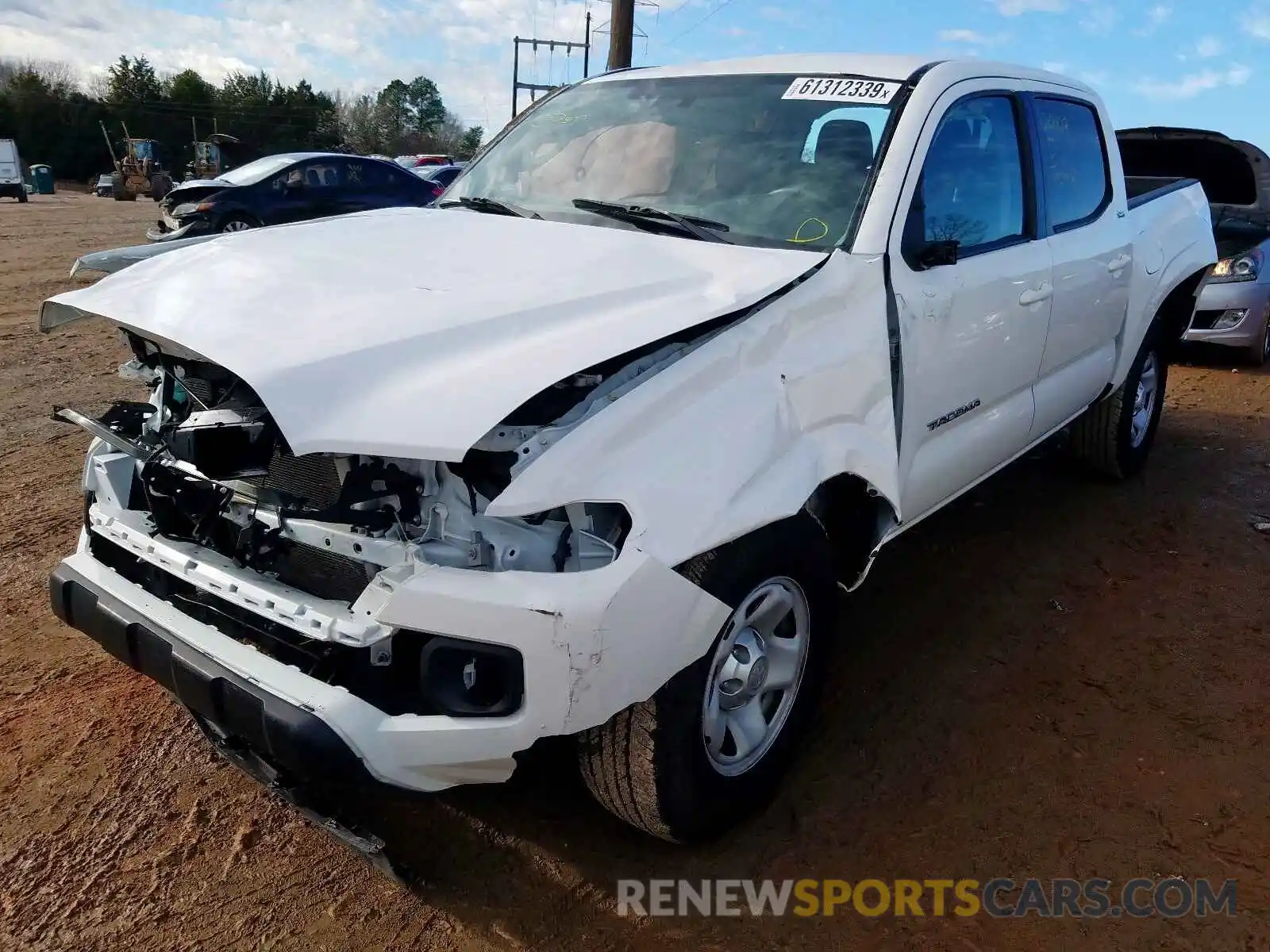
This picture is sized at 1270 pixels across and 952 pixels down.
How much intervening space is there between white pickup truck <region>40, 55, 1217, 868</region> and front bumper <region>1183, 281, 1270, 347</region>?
238 inches

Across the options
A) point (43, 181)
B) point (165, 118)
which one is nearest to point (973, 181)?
point (43, 181)

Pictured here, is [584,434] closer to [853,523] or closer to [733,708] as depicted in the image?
[733,708]

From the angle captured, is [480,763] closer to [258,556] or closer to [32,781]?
[258,556]

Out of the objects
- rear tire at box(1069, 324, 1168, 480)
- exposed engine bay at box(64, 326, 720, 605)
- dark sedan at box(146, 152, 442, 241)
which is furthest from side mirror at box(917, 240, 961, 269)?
dark sedan at box(146, 152, 442, 241)

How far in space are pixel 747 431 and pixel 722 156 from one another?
1.31 metres

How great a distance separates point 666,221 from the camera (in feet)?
9.73

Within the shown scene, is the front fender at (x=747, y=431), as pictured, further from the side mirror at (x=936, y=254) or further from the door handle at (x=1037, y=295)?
the door handle at (x=1037, y=295)

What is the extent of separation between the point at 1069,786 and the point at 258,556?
A: 2359mm

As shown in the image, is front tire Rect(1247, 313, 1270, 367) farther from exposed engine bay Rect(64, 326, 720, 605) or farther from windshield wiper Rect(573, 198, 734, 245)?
exposed engine bay Rect(64, 326, 720, 605)

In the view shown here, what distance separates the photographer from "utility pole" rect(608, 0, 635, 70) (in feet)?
44.3

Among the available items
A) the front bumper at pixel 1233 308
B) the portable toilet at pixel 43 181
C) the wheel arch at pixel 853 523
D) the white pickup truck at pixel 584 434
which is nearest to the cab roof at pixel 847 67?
the white pickup truck at pixel 584 434

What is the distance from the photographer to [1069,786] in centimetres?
281

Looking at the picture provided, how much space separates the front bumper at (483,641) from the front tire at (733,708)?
13cm

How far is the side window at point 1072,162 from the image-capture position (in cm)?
377
